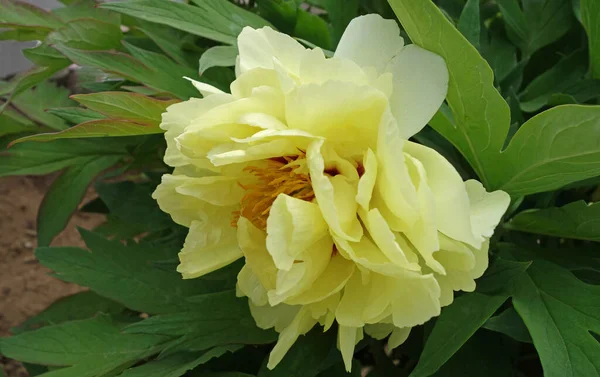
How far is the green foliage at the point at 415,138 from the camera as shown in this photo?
0.26m

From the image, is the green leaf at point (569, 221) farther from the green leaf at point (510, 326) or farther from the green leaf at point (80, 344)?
the green leaf at point (80, 344)

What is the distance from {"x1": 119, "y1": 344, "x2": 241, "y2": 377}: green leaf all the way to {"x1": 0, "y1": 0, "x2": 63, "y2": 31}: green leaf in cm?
27

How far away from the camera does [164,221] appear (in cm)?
46

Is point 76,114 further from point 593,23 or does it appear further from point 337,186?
point 593,23

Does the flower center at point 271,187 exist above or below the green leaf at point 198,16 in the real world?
below

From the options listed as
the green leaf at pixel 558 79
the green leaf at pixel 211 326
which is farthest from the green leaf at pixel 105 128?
the green leaf at pixel 558 79

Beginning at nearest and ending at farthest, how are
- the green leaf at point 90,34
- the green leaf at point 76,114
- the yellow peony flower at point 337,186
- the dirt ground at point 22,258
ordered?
→ the yellow peony flower at point 337,186 → the green leaf at point 76,114 → the green leaf at point 90,34 → the dirt ground at point 22,258

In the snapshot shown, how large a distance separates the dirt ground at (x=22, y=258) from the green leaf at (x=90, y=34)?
575 mm

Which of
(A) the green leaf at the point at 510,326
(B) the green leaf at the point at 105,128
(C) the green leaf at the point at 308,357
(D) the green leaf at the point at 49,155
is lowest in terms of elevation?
(D) the green leaf at the point at 49,155

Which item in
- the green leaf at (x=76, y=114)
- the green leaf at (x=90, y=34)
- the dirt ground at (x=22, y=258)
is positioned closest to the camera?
the green leaf at (x=76, y=114)

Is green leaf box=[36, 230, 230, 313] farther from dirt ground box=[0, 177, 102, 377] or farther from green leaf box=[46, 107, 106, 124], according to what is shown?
dirt ground box=[0, 177, 102, 377]

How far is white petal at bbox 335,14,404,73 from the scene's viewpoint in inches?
9.8

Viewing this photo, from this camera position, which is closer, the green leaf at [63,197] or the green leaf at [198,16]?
the green leaf at [198,16]

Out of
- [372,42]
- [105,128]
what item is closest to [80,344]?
[105,128]
